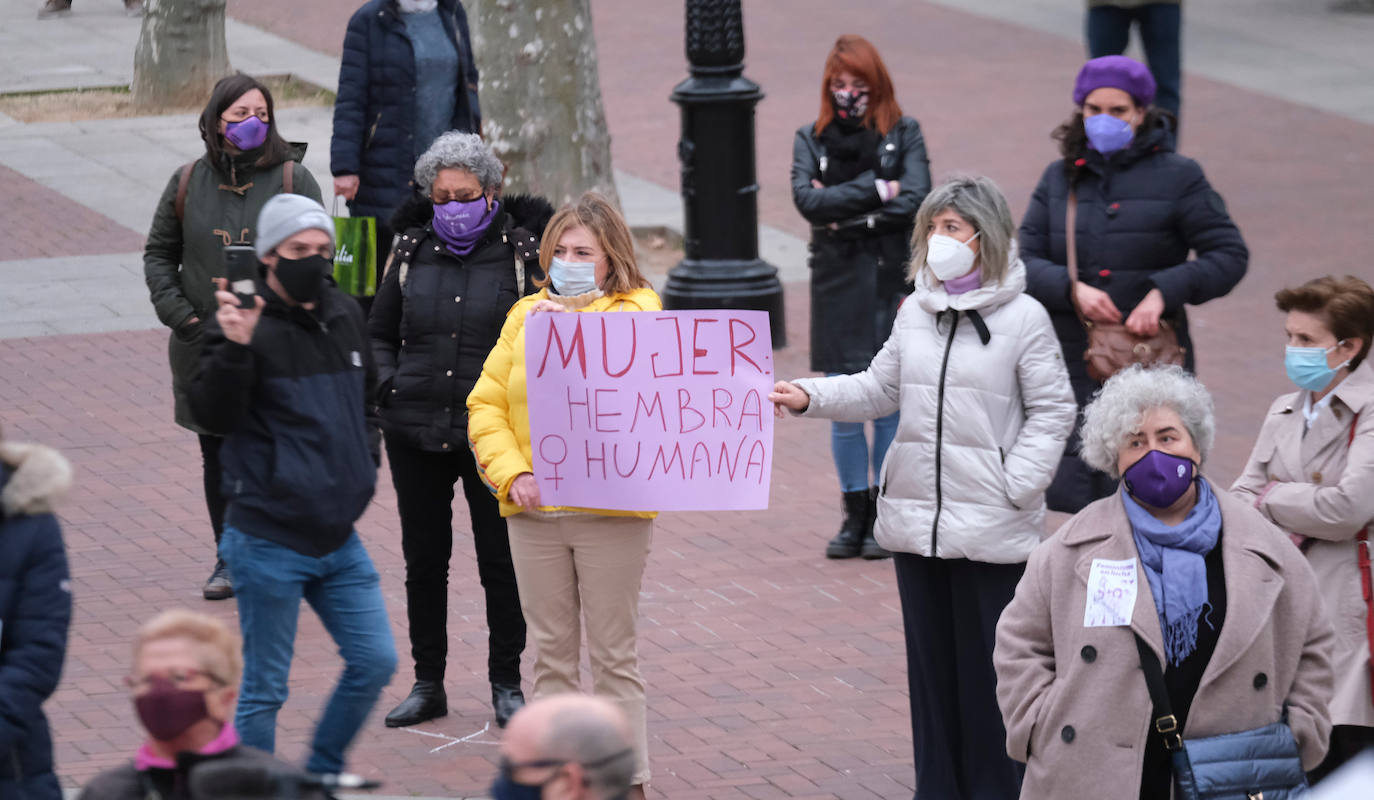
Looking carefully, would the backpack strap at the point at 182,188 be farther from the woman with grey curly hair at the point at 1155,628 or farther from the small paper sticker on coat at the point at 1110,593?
the small paper sticker on coat at the point at 1110,593

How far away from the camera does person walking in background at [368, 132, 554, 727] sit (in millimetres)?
6219

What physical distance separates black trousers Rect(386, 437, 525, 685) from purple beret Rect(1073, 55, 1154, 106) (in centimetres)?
239

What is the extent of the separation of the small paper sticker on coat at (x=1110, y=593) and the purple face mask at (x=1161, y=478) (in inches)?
6.2

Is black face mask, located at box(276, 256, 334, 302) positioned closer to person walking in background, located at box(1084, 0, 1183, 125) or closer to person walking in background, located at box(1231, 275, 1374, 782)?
person walking in background, located at box(1231, 275, 1374, 782)

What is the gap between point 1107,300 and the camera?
6.45m

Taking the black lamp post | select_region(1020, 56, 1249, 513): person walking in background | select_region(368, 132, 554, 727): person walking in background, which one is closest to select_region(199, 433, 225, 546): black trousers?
select_region(368, 132, 554, 727): person walking in background

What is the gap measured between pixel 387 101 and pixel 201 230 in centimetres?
202

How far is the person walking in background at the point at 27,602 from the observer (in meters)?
4.25

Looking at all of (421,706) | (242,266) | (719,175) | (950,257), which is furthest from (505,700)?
(719,175)

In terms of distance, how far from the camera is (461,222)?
6.21 metres

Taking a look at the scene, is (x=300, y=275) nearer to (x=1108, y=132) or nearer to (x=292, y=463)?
(x=292, y=463)

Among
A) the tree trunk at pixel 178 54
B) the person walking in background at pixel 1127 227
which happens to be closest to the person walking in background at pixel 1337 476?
the person walking in background at pixel 1127 227

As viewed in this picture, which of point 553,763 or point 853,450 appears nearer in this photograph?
point 553,763

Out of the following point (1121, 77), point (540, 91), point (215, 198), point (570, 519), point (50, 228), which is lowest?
point (50, 228)
